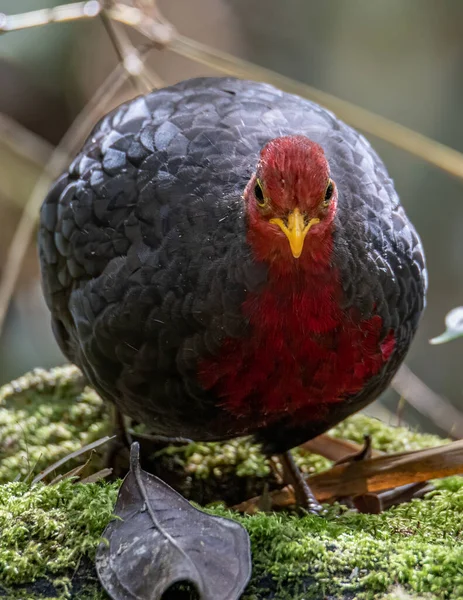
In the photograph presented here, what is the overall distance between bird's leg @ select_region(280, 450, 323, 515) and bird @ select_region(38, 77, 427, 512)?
12 mm

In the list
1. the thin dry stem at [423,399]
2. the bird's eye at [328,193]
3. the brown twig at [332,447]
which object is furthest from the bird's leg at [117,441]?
the thin dry stem at [423,399]

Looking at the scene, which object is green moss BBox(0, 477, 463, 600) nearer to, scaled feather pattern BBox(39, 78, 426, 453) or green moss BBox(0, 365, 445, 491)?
scaled feather pattern BBox(39, 78, 426, 453)

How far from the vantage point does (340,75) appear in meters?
7.74

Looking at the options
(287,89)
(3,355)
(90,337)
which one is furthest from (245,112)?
(3,355)

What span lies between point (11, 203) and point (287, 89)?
3457 millimetres

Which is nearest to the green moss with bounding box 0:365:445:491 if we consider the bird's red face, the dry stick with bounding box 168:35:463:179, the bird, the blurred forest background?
the bird

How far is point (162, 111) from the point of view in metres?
3.18

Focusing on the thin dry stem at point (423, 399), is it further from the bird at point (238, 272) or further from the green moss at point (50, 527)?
the green moss at point (50, 527)

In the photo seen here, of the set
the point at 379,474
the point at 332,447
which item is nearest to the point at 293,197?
the point at 379,474

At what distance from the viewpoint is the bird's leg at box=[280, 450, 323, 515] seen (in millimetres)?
3049

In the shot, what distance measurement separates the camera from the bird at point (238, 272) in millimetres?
2520

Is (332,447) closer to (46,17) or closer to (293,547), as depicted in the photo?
(293,547)

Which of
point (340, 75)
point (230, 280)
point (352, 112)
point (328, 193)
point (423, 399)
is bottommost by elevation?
point (423, 399)

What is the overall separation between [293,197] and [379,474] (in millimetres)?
1253
